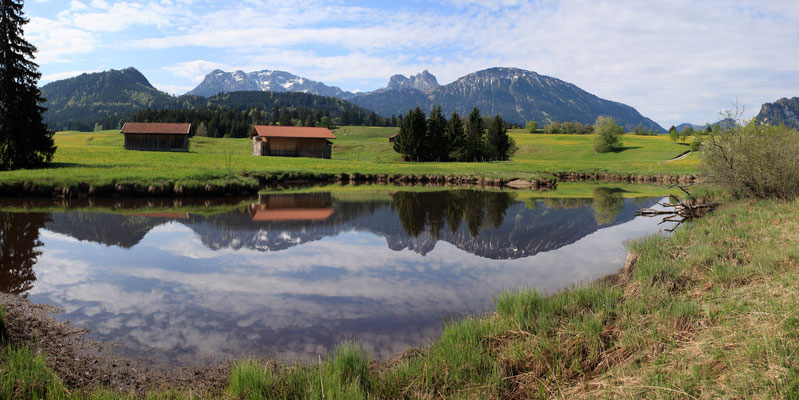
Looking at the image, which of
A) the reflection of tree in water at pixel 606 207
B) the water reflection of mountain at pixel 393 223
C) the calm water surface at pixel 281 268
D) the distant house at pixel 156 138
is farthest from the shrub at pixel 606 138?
the distant house at pixel 156 138

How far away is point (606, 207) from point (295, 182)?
1121 inches

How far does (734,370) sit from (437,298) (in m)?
6.00

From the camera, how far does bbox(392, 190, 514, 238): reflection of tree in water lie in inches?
786

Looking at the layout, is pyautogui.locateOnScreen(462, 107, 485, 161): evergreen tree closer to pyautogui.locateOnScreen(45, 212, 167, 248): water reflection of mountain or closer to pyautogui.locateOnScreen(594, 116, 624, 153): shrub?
pyautogui.locateOnScreen(594, 116, 624, 153): shrub

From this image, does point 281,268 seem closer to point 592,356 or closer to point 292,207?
point 592,356

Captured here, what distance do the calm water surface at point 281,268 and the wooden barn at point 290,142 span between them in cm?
5007

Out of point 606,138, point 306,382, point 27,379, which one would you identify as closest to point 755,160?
point 306,382

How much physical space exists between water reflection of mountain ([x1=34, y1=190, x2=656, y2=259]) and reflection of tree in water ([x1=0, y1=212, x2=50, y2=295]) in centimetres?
86

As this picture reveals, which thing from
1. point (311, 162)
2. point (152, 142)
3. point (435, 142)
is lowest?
point (311, 162)

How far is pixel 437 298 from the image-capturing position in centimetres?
965

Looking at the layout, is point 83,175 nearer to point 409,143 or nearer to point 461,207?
point 461,207

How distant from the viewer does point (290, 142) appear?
7431 centimetres

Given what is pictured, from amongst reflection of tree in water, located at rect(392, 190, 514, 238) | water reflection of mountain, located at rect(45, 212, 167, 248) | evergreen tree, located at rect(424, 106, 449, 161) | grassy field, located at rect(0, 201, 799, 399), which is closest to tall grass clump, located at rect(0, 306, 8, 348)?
grassy field, located at rect(0, 201, 799, 399)

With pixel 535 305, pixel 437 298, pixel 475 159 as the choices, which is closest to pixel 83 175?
pixel 437 298
